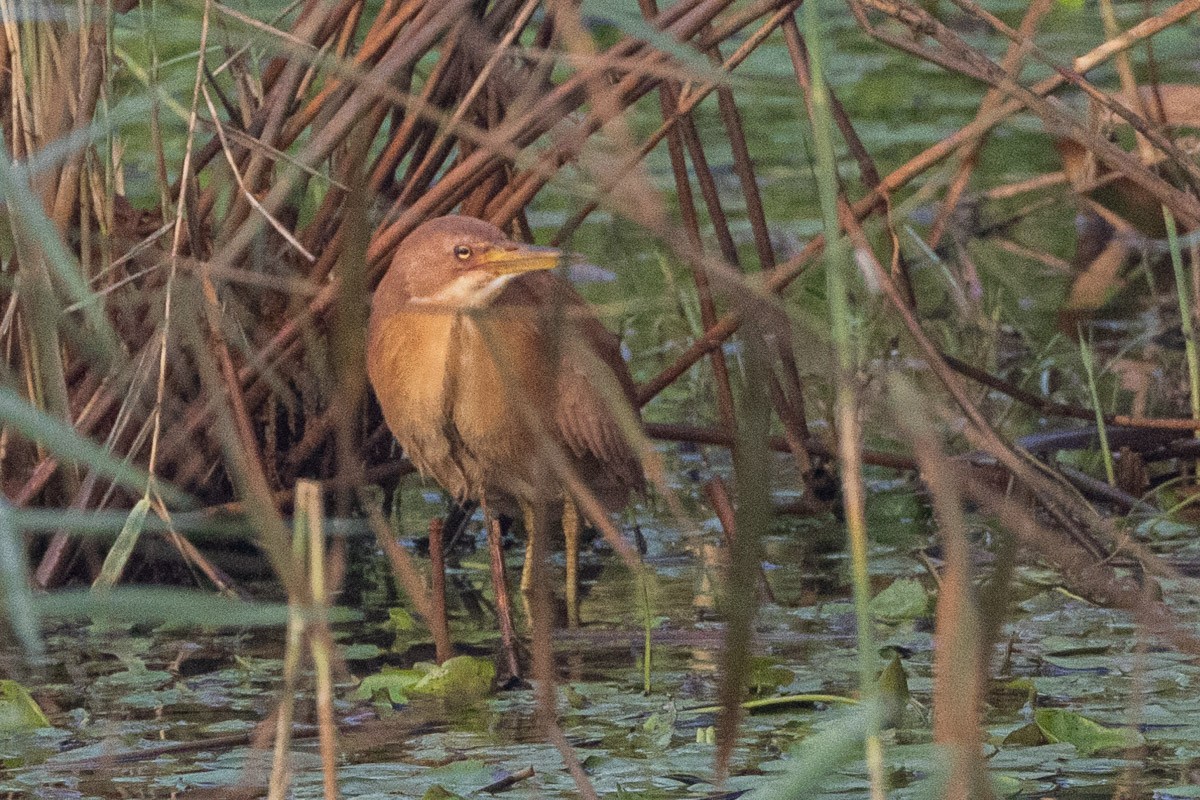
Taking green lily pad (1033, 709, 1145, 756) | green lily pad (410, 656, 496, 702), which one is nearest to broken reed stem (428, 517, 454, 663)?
green lily pad (410, 656, 496, 702)

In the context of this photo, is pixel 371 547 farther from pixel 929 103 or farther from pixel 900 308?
pixel 929 103

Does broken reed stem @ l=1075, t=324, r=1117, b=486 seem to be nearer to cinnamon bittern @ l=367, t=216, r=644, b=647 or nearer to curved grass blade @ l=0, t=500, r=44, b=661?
cinnamon bittern @ l=367, t=216, r=644, b=647

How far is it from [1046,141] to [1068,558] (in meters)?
7.94

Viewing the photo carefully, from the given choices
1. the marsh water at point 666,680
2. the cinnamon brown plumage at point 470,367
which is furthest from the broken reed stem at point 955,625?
the cinnamon brown plumage at point 470,367

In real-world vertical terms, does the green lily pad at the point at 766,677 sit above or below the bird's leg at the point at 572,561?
below

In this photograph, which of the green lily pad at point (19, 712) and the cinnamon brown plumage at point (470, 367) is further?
the cinnamon brown plumage at point (470, 367)

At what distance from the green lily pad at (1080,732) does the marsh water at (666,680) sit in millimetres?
12

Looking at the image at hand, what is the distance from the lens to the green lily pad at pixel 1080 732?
321 cm

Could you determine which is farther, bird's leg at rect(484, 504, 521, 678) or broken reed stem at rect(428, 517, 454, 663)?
bird's leg at rect(484, 504, 521, 678)

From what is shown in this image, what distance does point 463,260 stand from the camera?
404 cm

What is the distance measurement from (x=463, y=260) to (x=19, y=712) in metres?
1.24

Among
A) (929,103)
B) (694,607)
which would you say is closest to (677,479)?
(694,607)

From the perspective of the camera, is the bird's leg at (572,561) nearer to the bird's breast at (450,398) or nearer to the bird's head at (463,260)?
the bird's breast at (450,398)

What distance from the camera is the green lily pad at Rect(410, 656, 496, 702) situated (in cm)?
366
